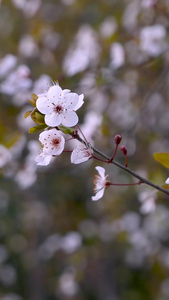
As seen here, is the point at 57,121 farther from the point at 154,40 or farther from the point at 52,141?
the point at 154,40

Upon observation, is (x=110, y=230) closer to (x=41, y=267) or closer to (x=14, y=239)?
(x=41, y=267)

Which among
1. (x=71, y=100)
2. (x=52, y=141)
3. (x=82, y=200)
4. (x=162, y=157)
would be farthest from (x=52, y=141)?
(x=82, y=200)

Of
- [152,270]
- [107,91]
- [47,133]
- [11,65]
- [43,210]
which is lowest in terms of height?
[152,270]

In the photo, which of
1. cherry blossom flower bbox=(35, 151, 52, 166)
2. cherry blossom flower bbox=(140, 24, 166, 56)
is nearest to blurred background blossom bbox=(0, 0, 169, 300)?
cherry blossom flower bbox=(140, 24, 166, 56)

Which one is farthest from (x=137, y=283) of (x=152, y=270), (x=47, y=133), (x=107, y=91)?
(x=47, y=133)

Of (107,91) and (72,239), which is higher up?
(107,91)
